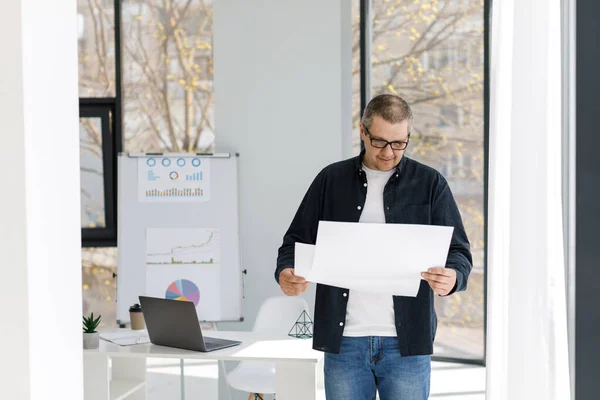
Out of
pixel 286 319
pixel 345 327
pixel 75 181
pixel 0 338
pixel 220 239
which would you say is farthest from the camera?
pixel 220 239

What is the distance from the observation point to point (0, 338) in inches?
44.5

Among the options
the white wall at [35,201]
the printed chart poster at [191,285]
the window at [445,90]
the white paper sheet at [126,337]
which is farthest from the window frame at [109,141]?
the white wall at [35,201]

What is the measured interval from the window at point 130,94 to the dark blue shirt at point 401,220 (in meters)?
3.14

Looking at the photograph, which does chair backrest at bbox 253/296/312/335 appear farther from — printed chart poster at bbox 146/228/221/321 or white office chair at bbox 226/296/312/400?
printed chart poster at bbox 146/228/221/321

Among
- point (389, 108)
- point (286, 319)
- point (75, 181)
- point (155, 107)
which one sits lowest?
point (286, 319)

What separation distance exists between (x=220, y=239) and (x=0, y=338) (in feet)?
10.8

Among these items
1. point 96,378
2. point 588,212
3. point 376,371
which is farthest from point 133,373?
point 588,212

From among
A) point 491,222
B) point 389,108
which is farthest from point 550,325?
point 389,108

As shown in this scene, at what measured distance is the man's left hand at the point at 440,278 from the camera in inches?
82.2

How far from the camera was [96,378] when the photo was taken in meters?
3.14

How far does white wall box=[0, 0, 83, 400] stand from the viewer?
1124 millimetres

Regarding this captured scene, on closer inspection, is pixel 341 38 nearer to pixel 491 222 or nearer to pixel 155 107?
pixel 155 107

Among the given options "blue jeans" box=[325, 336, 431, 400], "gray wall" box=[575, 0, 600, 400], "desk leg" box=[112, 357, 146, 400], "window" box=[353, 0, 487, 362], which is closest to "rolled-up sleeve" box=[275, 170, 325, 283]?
"blue jeans" box=[325, 336, 431, 400]

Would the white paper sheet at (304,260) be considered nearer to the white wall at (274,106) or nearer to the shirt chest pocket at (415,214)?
the shirt chest pocket at (415,214)
